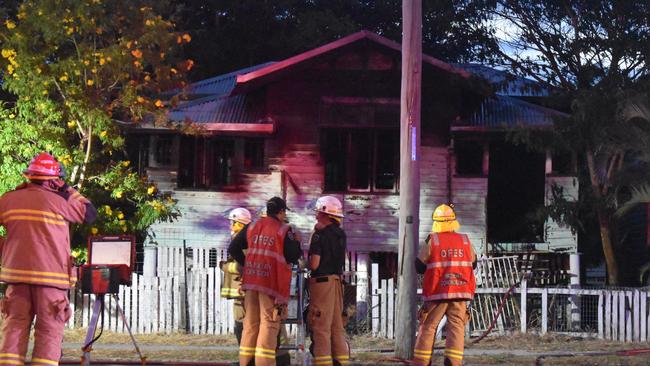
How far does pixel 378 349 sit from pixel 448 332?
11.9ft

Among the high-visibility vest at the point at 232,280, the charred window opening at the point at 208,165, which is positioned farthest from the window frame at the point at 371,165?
the high-visibility vest at the point at 232,280

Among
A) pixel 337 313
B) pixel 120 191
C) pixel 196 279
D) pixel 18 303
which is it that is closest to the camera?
pixel 18 303

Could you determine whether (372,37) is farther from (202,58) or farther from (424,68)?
(202,58)

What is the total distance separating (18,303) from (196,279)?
24.1 feet

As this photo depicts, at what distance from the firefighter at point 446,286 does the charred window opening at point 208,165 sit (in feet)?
37.1

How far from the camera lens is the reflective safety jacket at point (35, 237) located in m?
8.51

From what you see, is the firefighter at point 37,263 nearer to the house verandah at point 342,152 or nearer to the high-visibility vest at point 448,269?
the high-visibility vest at point 448,269

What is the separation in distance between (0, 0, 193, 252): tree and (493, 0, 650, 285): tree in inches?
293

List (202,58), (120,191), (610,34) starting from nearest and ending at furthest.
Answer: (120,191) → (610,34) → (202,58)

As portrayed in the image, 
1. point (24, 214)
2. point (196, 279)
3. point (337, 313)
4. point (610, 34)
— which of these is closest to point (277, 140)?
point (196, 279)

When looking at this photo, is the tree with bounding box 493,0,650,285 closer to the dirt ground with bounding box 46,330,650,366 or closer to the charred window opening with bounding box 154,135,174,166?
the dirt ground with bounding box 46,330,650,366

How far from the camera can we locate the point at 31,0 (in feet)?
54.9

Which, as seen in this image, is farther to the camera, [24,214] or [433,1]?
[433,1]

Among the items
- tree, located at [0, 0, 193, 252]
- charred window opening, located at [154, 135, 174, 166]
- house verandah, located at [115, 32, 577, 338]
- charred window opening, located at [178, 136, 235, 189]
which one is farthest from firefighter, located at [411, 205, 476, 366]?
charred window opening, located at [154, 135, 174, 166]
